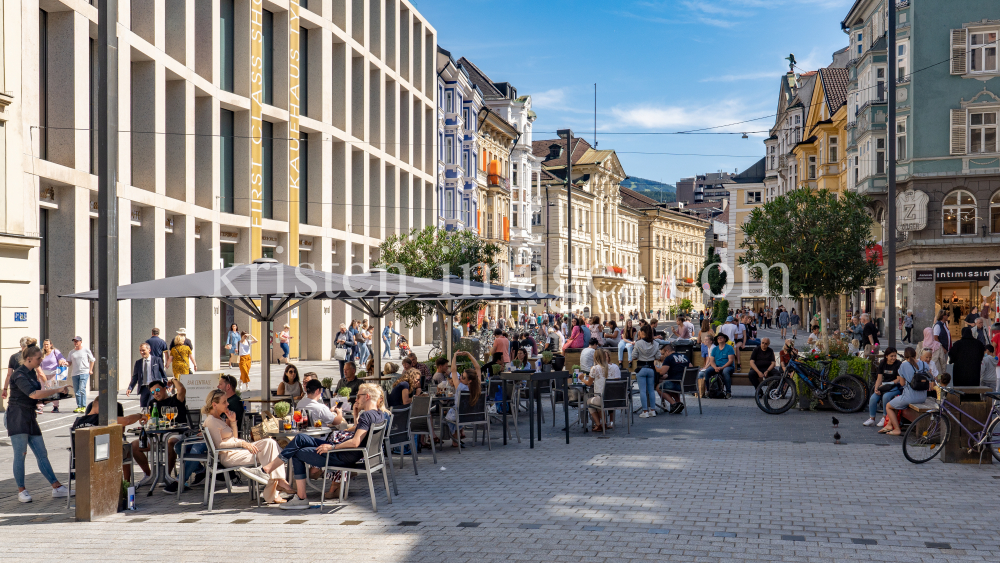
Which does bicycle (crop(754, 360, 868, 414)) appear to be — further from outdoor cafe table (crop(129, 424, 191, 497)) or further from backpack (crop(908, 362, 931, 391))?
outdoor cafe table (crop(129, 424, 191, 497))

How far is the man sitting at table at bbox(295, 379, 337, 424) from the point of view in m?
10.8

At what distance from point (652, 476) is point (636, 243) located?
9893 centimetres

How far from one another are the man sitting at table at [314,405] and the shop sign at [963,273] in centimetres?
3436

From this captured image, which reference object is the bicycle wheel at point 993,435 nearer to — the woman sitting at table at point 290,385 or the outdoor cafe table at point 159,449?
the woman sitting at table at point 290,385

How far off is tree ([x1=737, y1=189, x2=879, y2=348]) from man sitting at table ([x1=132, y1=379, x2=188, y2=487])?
28567 mm

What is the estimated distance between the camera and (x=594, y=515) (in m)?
8.65

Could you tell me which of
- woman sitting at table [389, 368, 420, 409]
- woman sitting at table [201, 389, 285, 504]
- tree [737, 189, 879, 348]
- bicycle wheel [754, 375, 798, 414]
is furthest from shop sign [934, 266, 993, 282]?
woman sitting at table [201, 389, 285, 504]

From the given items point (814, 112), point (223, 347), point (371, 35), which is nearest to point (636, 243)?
point (814, 112)

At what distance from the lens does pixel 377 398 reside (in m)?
10.0

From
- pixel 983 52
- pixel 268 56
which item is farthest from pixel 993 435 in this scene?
pixel 983 52

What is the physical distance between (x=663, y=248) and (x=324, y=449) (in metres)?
A: 108

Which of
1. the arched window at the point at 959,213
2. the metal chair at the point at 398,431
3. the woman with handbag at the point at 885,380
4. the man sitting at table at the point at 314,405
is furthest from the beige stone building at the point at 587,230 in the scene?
the metal chair at the point at 398,431

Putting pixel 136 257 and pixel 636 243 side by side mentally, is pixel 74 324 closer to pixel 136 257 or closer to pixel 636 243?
pixel 136 257

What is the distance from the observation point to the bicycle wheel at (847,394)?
1700cm
